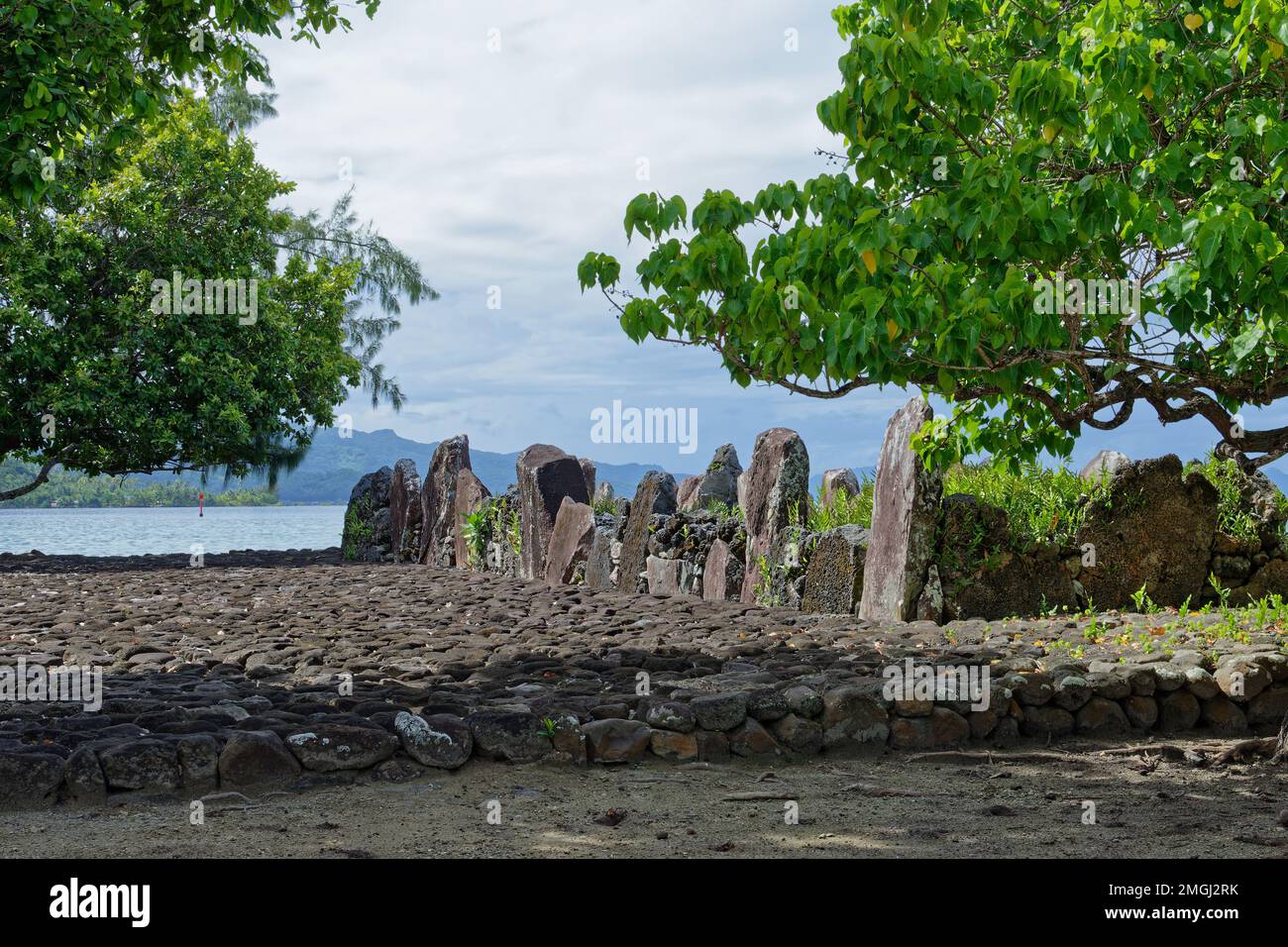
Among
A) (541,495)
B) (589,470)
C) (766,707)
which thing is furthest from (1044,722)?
(589,470)

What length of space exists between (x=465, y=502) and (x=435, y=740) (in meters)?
12.8

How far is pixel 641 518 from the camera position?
13.1m

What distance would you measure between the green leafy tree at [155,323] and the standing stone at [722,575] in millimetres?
10303

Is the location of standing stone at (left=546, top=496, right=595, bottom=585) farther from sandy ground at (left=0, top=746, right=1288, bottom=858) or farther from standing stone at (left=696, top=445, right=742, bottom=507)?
sandy ground at (left=0, top=746, right=1288, bottom=858)

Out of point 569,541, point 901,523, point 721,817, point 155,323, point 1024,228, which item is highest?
point 155,323

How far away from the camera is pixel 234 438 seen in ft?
65.2

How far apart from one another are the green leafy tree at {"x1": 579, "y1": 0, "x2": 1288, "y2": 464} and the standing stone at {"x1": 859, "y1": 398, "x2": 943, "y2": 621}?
231 cm

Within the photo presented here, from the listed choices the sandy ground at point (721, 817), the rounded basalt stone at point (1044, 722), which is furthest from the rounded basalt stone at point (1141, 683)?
the sandy ground at point (721, 817)

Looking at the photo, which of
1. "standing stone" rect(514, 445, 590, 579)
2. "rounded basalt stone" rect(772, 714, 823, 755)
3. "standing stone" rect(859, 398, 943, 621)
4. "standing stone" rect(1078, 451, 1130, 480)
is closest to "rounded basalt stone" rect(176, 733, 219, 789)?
"rounded basalt stone" rect(772, 714, 823, 755)

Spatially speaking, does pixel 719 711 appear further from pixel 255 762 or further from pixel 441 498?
pixel 441 498

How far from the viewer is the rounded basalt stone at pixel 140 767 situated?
5.23m
